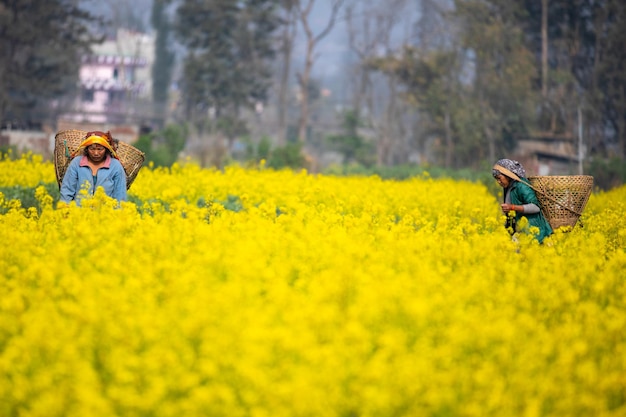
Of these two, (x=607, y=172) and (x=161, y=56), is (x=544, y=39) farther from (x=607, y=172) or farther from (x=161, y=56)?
(x=161, y=56)

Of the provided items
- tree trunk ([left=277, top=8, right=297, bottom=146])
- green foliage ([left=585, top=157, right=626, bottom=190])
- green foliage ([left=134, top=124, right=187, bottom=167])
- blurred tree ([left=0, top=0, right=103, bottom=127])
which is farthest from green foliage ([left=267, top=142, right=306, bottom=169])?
tree trunk ([left=277, top=8, right=297, bottom=146])

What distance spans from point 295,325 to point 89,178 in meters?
4.64

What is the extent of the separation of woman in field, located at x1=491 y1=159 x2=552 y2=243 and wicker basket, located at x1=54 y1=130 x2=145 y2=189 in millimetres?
3765

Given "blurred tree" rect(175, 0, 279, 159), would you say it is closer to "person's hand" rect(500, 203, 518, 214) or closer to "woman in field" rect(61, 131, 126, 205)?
"woman in field" rect(61, 131, 126, 205)

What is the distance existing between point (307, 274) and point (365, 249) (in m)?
0.74

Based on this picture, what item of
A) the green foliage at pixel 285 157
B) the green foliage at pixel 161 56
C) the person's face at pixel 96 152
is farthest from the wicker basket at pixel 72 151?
the green foliage at pixel 161 56

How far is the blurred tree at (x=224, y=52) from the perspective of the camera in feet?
153

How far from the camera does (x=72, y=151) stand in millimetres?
9703

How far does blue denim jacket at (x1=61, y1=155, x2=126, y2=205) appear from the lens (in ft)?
28.6

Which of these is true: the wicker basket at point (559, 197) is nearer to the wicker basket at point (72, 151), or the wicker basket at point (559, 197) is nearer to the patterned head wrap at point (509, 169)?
the patterned head wrap at point (509, 169)

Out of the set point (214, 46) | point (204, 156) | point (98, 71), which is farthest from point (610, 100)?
point (98, 71)

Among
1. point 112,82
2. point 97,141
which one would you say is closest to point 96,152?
point 97,141

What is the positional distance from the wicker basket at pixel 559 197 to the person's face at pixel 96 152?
164 inches

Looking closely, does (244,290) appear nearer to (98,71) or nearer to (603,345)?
(603,345)
